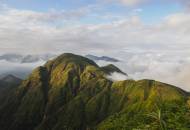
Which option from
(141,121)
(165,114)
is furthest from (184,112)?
(141,121)

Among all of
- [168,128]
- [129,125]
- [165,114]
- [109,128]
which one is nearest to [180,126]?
[168,128]

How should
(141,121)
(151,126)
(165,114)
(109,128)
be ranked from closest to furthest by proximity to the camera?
(151,126) → (165,114) → (141,121) → (109,128)

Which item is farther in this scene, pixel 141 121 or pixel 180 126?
pixel 141 121

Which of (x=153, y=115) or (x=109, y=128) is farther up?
(x=153, y=115)

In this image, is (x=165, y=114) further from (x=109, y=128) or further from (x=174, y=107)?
(x=109, y=128)

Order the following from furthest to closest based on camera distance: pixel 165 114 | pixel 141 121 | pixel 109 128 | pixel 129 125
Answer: pixel 109 128 → pixel 129 125 → pixel 141 121 → pixel 165 114

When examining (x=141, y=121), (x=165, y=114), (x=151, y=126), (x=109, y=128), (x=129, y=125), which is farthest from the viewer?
(x=109, y=128)

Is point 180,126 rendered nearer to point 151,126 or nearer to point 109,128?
point 151,126

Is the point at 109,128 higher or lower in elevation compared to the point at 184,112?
lower

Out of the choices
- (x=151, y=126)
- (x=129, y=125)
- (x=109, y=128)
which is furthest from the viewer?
(x=109, y=128)
